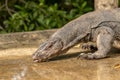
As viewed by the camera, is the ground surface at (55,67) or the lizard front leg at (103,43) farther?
the lizard front leg at (103,43)

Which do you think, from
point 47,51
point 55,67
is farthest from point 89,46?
point 55,67

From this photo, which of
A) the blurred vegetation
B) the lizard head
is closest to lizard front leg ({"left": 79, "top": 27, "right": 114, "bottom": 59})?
the lizard head

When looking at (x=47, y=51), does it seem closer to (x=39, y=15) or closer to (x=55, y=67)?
(x=55, y=67)

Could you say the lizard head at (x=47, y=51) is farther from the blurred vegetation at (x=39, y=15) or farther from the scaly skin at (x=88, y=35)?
the blurred vegetation at (x=39, y=15)

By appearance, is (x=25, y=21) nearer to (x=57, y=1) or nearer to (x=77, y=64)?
(x=57, y=1)

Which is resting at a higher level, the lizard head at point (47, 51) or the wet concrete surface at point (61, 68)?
the lizard head at point (47, 51)

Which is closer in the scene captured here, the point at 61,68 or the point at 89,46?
the point at 61,68

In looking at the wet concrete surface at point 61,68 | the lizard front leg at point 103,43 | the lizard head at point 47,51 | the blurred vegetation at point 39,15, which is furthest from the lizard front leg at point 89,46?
the blurred vegetation at point 39,15

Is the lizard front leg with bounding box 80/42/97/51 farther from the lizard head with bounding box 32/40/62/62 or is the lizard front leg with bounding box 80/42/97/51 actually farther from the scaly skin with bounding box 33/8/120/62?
the lizard head with bounding box 32/40/62/62
